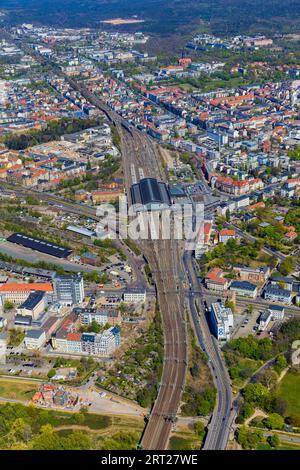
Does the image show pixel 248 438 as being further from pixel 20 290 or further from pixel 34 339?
pixel 20 290

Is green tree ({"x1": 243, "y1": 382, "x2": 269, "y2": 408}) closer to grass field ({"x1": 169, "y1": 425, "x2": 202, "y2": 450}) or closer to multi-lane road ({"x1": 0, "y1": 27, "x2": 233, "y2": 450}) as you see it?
multi-lane road ({"x1": 0, "y1": 27, "x2": 233, "y2": 450})

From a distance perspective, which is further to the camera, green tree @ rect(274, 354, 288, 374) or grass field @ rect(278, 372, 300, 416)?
green tree @ rect(274, 354, 288, 374)

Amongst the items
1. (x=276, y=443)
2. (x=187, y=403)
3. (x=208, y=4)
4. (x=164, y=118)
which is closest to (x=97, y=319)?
(x=187, y=403)

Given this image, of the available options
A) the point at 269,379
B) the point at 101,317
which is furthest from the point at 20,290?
the point at 269,379

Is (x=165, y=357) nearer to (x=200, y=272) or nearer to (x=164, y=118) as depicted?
(x=200, y=272)

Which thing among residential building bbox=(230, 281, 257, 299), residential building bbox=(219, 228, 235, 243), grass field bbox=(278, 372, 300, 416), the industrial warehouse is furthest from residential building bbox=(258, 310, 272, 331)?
the industrial warehouse

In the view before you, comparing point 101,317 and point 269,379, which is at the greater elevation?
point 101,317
